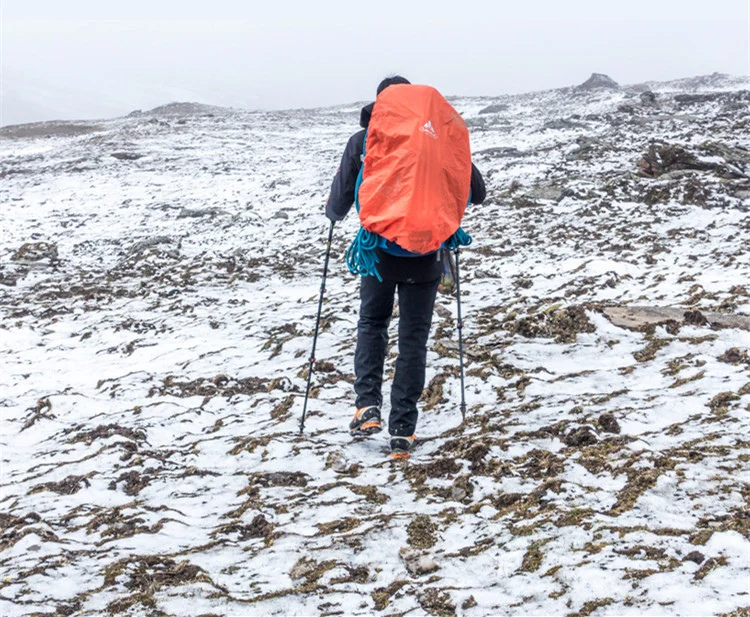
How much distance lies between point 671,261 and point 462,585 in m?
9.57

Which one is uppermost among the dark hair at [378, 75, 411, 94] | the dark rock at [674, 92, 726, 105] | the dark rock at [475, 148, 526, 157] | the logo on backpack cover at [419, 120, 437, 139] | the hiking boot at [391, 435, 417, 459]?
the dark rock at [674, 92, 726, 105]

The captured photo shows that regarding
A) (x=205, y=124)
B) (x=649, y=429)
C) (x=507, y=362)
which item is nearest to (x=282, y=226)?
(x=507, y=362)

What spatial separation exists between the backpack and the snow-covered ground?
192 centimetres

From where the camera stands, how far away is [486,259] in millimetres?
13234

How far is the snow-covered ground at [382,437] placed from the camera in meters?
3.48

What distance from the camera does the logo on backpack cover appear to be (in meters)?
4.86

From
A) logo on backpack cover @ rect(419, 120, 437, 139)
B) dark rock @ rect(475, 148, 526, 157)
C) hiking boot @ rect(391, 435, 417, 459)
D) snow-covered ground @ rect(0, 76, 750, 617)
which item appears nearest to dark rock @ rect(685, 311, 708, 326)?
snow-covered ground @ rect(0, 76, 750, 617)

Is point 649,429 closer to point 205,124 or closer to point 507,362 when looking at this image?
point 507,362

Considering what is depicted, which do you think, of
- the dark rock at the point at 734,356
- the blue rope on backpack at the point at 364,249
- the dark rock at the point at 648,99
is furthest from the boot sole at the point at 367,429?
the dark rock at the point at 648,99

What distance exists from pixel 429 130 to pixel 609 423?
2.91 m

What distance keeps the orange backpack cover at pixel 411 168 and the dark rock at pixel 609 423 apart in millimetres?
2120

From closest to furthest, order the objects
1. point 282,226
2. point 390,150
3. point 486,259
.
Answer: point 390,150, point 486,259, point 282,226

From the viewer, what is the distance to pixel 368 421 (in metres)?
5.88

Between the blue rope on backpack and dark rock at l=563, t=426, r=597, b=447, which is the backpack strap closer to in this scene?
the blue rope on backpack
